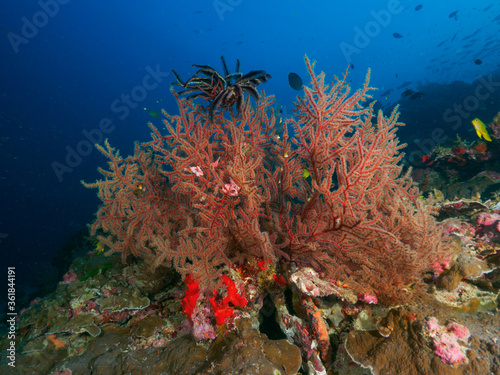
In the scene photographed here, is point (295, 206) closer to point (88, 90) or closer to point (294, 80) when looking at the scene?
point (294, 80)

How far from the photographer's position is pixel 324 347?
8.57 feet

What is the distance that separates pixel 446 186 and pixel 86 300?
396 inches

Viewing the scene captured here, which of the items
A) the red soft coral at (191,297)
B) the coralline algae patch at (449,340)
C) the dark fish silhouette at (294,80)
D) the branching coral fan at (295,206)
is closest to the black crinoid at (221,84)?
the branching coral fan at (295,206)

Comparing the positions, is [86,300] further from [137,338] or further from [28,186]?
[28,186]

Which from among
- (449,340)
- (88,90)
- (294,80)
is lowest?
(449,340)

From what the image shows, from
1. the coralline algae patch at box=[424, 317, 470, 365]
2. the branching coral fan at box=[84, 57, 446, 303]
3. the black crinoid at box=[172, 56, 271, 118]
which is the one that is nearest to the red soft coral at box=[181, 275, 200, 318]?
the branching coral fan at box=[84, 57, 446, 303]

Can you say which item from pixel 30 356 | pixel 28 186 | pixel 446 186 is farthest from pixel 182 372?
pixel 28 186

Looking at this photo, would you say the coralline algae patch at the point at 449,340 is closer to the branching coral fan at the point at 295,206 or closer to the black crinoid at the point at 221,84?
the branching coral fan at the point at 295,206

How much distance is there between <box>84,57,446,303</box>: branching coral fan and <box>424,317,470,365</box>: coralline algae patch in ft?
1.27

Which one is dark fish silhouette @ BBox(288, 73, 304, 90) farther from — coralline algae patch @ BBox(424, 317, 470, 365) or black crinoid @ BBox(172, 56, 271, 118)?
coralline algae patch @ BBox(424, 317, 470, 365)

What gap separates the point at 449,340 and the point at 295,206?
218 centimetres

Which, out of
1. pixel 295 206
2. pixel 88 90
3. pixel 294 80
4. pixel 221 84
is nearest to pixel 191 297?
pixel 295 206

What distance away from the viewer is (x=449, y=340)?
220cm

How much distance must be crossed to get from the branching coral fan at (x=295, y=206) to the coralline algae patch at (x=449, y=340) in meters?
0.39
